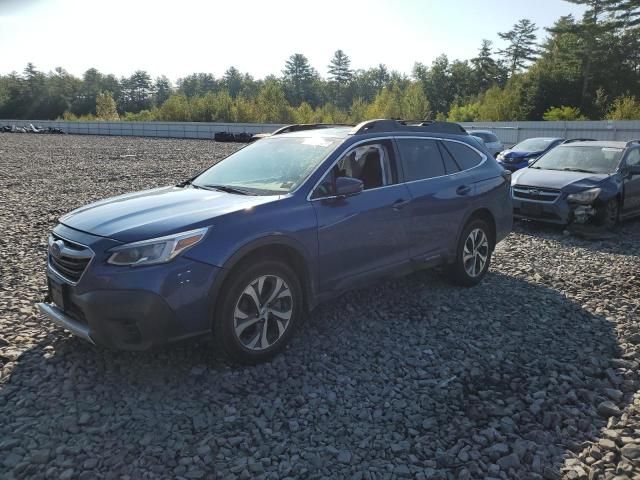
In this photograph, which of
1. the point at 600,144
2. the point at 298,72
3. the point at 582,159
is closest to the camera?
the point at 582,159

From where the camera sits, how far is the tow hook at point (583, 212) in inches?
339

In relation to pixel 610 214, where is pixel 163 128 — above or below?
above

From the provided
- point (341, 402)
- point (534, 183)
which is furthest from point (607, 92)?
point (341, 402)

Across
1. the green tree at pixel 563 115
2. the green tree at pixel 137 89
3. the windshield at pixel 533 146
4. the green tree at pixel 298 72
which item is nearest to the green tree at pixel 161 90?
the green tree at pixel 137 89

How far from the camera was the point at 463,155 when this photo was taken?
582cm

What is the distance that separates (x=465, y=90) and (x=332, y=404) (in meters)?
88.4

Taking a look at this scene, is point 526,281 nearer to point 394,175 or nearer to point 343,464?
point 394,175

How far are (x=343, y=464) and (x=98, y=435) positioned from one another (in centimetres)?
150

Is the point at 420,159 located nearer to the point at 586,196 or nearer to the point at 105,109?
the point at 586,196

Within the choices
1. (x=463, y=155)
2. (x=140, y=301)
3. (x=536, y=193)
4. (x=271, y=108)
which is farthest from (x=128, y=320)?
(x=271, y=108)

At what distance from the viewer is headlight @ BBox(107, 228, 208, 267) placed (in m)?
3.41

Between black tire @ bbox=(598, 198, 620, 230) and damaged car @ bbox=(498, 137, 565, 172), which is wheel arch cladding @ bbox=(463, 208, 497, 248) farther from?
damaged car @ bbox=(498, 137, 565, 172)

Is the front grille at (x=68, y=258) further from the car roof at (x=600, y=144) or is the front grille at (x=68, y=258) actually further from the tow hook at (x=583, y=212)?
the car roof at (x=600, y=144)

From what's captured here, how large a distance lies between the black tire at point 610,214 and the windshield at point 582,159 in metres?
0.72
